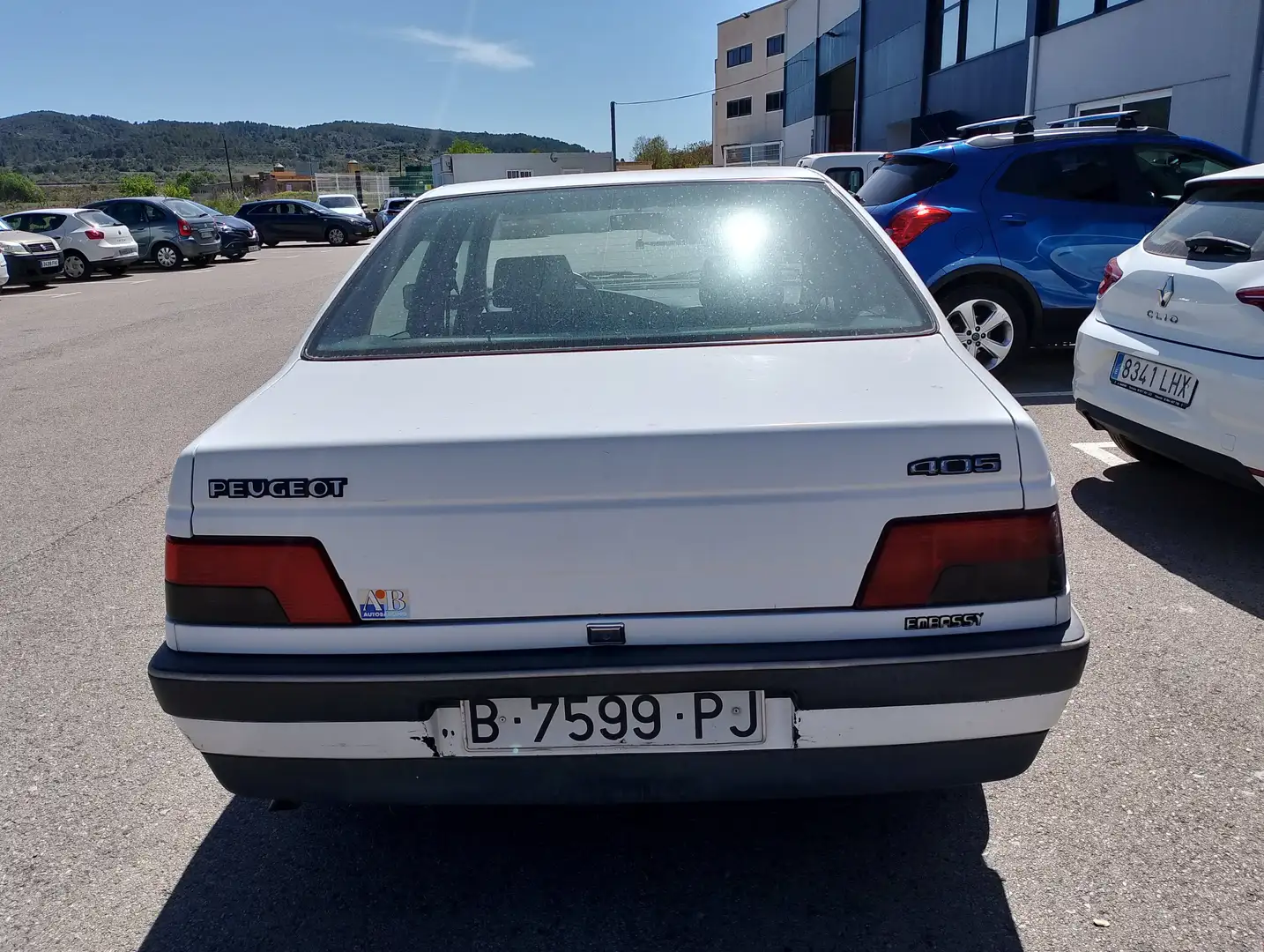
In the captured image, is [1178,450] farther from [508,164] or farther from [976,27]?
[508,164]

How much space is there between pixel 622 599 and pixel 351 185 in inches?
2531

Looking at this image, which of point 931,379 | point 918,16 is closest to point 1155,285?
point 931,379

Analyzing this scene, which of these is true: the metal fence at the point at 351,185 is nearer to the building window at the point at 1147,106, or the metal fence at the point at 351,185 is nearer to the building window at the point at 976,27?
the building window at the point at 976,27

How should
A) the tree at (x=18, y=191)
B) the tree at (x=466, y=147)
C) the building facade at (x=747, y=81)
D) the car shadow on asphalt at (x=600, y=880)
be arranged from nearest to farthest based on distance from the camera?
the car shadow on asphalt at (x=600, y=880), the tree at (x=18, y=191), the building facade at (x=747, y=81), the tree at (x=466, y=147)

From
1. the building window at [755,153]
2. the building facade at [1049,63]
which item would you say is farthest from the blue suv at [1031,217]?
the building window at [755,153]

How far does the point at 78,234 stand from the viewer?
2197cm

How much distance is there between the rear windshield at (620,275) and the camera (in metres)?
2.73

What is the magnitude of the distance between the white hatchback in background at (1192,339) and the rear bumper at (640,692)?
260 cm

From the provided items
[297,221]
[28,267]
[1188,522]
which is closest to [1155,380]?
[1188,522]

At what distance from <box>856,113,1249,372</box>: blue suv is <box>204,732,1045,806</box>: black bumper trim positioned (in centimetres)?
587

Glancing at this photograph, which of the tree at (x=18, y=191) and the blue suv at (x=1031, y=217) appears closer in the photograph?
the blue suv at (x=1031, y=217)

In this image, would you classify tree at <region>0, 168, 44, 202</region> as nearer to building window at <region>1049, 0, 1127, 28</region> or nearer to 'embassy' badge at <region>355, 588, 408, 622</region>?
building window at <region>1049, 0, 1127, 28</region>

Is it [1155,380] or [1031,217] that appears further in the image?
[1031,217]

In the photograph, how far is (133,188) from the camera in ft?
200
